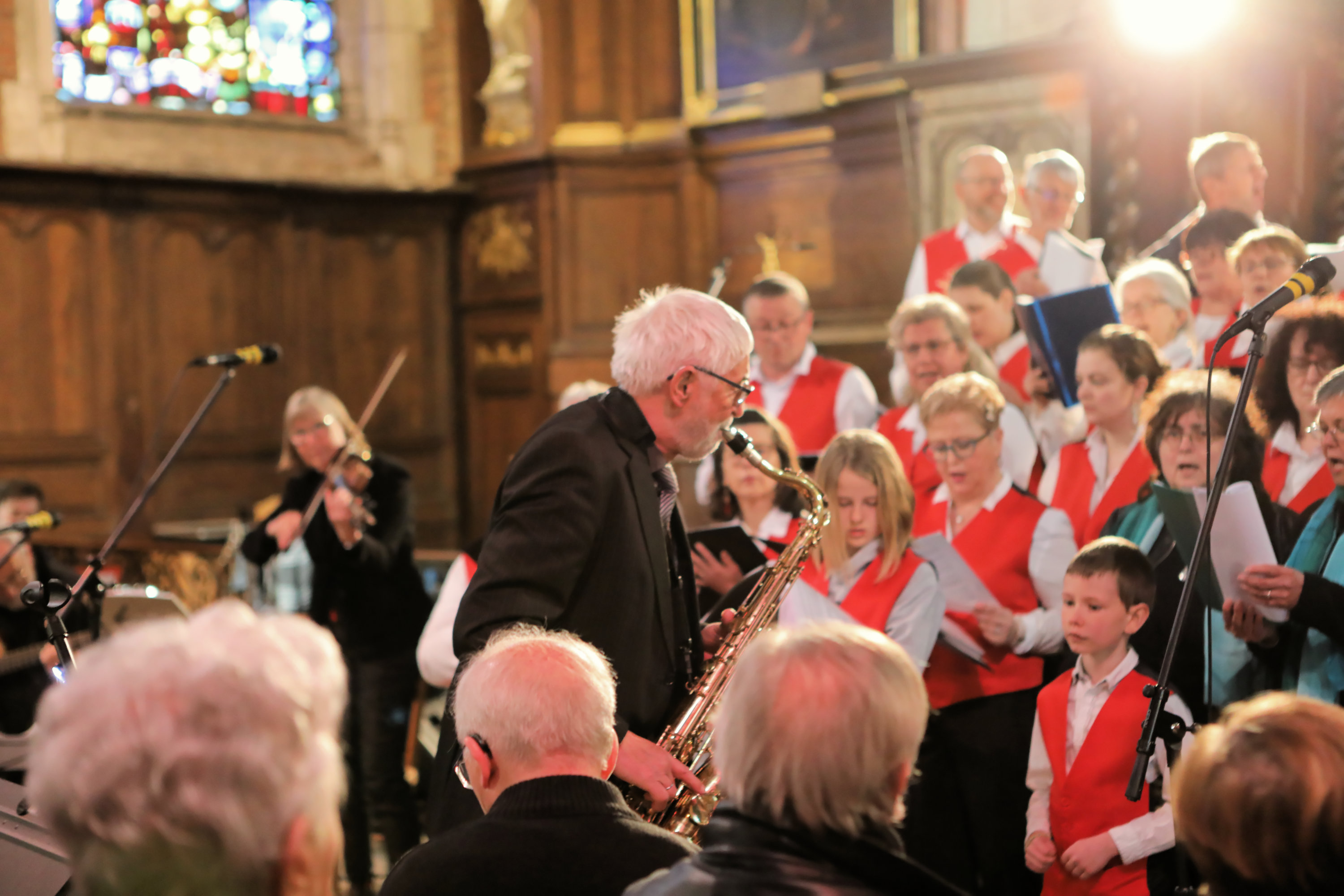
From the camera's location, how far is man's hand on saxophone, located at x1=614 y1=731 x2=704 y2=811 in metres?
2.27

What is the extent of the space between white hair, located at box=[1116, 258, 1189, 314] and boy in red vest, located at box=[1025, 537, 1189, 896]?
1561 mm

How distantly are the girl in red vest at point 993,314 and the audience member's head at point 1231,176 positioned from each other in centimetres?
74

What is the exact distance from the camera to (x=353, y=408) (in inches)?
362

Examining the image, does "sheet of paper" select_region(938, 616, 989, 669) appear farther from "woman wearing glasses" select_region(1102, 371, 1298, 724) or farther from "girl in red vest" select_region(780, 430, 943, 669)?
"woman wearing glasses" select_region(1102, 371, 1298, 724)

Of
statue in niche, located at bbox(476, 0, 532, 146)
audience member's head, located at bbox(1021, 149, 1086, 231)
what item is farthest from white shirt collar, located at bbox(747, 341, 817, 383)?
statue in niche, located at bbox(476, 0, 532, 146)

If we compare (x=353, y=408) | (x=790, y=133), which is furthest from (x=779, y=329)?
(x=353, y=408)

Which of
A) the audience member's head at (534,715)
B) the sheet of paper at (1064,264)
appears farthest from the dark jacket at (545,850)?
the sheet of paper at (1064,264)

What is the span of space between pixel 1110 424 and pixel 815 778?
2.48 m

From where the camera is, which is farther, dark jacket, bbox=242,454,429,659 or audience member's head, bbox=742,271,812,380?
audience member's head, bbox=742,271,812,380

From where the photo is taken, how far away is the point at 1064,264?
514cm

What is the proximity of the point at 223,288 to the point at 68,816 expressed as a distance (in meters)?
7.91

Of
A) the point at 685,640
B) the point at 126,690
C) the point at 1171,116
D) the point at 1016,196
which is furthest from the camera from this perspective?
the point at 1016,196

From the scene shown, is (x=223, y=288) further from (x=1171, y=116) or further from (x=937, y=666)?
(x=937, y=666)

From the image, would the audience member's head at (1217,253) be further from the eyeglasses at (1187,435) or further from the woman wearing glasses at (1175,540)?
the eyeglasses at (1187,435)
